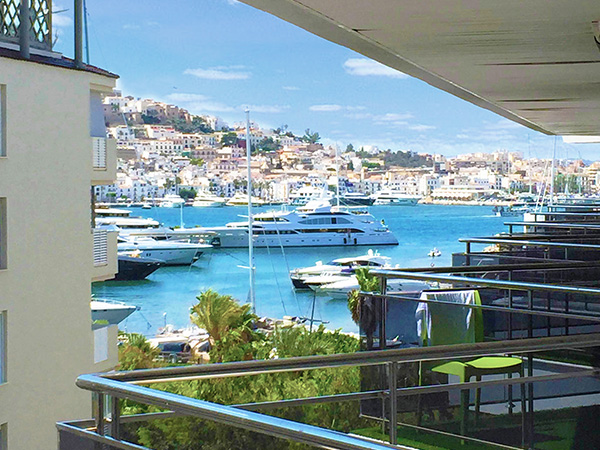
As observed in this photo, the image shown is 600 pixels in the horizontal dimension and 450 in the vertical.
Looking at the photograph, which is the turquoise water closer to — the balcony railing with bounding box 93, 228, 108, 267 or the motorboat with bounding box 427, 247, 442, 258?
the motorboat with bounding box 427, 247, 442, 258

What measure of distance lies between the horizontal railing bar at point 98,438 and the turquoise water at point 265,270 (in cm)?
4610

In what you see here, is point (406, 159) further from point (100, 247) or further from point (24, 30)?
point (24, 30)

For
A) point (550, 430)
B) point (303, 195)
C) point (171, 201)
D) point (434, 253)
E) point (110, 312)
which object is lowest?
point (110, 312)

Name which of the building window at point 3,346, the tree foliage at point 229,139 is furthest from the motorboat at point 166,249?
the building window at point 3,346

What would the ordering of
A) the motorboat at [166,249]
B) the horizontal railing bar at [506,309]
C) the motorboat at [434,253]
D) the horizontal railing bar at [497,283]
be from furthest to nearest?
the motorboat at [434,253], the motorboat at [166,249], the horizontal railing bar at [506,309], the horizontal railing bar at [497,283]

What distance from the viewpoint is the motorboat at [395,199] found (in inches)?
3775

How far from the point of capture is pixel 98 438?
208 centimetres

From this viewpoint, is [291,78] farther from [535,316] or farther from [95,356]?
[535,316]

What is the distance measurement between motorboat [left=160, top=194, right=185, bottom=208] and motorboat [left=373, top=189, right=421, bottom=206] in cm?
2247

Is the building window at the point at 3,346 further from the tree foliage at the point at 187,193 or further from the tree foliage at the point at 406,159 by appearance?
the tree foliage at the point at 406,159

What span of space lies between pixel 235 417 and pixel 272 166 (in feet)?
290

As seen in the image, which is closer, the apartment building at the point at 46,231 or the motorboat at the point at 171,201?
the apartment building at the point at 46,231

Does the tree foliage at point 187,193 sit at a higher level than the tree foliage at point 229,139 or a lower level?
lower

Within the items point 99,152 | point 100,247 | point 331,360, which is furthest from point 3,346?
point 331,360
